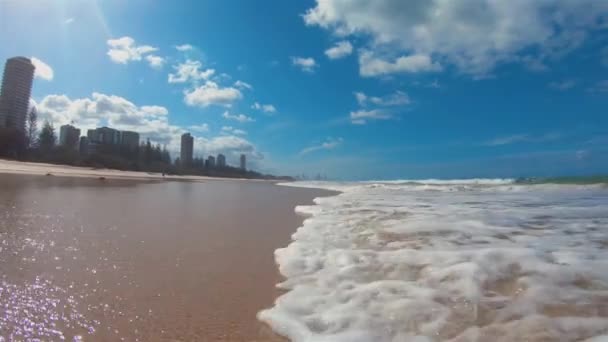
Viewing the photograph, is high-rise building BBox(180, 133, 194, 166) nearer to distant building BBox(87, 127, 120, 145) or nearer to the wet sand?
distant building BBox(87, 127, 120, 145)

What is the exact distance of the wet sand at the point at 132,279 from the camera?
5.80ft

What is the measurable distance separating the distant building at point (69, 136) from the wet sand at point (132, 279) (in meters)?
67.0

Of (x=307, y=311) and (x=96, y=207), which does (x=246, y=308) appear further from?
(x=96, y=207)

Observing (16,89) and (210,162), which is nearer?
(16,89)

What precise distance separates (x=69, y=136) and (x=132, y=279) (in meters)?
76.8

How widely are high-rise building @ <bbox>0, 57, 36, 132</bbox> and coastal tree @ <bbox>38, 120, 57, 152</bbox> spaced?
35.9 ft

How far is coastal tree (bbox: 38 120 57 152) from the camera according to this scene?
51.5m

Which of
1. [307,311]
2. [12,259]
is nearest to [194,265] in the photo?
[307,311]

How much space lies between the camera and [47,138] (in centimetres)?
5278

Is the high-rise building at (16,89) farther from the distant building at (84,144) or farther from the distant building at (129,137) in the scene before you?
the distant building at (129,137)

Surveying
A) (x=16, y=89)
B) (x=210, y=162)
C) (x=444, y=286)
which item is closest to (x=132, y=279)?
(x=444, y=286)

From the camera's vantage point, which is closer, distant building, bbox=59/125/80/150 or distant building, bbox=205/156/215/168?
distant building, bbox=59/125/80/150

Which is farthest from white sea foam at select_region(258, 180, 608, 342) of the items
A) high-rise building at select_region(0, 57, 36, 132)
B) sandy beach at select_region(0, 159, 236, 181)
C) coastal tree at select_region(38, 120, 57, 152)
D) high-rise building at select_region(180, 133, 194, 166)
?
high-rise building at select_region(180, 133, 194, 166)

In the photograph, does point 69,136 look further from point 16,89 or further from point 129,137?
point 129,137
